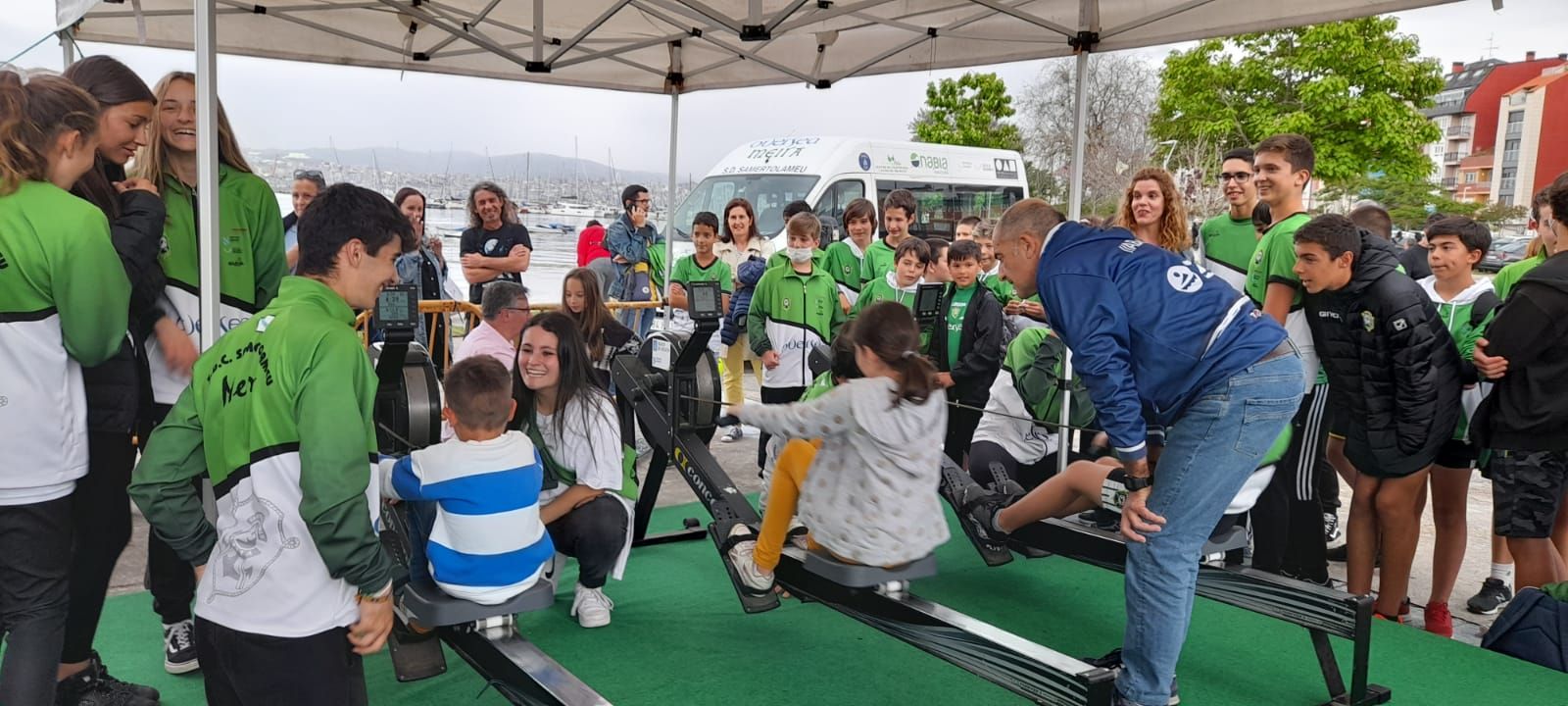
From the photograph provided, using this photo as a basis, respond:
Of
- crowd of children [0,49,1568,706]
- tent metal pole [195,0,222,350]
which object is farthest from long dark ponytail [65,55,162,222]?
tent metal pole [195,0,222,350]

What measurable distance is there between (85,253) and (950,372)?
12.1 feet

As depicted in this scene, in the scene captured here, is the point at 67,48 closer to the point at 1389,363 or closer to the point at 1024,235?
the point at 1024,235

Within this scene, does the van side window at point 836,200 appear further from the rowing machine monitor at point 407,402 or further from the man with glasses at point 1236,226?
the rowing machine monitor at point 407,402

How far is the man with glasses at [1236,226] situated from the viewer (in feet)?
13.9

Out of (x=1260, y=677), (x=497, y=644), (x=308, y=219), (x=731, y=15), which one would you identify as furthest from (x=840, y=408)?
(x=731, y=15)

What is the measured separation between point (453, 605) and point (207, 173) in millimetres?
1242

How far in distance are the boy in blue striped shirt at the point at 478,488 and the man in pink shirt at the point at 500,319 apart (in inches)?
49.6

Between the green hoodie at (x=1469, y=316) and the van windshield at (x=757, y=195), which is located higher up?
the van windshield at (x=757, y=195)

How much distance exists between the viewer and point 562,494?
3.52 m

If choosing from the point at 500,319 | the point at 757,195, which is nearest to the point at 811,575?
the point at 500,319

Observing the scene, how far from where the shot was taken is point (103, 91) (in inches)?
92.7

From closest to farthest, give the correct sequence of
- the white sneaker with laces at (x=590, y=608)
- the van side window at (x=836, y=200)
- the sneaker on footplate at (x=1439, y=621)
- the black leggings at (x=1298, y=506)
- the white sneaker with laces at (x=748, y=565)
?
the white sneaker with laces at (x=748, y=565) < the white sneaker with laces at (x=590, y=608) < the sneaker on footplate at (x=1439, y=621) < the black leggings at (x=1298, y=506) < the van side window at (x=836, y=200)

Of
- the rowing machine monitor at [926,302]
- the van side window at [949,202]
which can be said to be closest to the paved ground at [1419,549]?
the rowing machine monitor at [926,302]

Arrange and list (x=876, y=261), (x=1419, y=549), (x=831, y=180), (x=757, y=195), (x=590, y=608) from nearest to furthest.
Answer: (x=590, y=608) → (x=1419, y=549) → (x=876, y=261) → (x=831, y=180) → (x=757, y=195)
